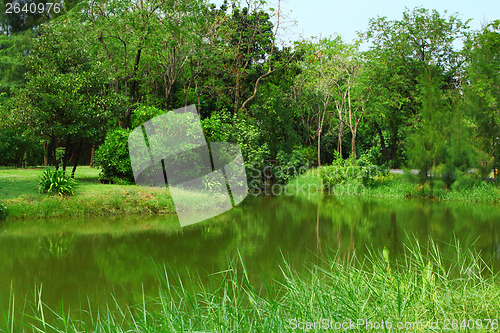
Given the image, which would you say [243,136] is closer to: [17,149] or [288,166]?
[288,166]

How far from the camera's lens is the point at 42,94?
13.9 meters

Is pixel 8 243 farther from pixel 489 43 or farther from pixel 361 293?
pixel 489 43

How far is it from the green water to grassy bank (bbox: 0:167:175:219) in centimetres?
56

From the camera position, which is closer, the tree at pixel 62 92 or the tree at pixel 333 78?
the tree at pixel 62 92

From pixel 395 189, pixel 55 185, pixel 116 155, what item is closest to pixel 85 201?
pixel 55 185

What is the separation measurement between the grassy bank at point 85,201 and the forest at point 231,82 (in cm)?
200

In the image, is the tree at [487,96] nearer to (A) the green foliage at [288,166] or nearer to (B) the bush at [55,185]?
(A) the green foliage at [288,166]

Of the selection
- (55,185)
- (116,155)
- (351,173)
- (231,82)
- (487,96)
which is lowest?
(351,173)

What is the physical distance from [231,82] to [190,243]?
1462cm

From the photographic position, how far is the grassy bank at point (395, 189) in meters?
16.6

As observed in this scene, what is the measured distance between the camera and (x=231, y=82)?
22.4 meters

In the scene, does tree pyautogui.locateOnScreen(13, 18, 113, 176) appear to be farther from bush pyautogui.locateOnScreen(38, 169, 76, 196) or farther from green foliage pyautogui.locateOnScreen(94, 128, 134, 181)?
bush pyautogui.locateOnScreen(38, 169, 76, 196)

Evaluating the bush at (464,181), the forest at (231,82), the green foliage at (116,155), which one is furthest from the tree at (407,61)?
the green foliage at (116,155)

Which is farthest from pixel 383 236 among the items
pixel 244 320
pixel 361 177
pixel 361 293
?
pixel 361 177
